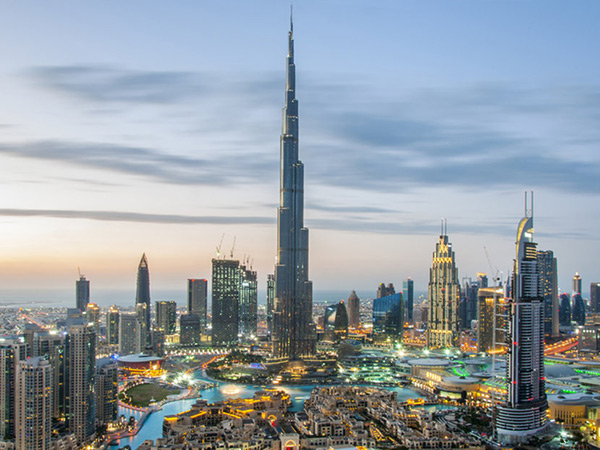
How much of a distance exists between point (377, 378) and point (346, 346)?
275 inches

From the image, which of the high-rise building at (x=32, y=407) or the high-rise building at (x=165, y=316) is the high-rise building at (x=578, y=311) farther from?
the high-rise building at (x=32, y=407)

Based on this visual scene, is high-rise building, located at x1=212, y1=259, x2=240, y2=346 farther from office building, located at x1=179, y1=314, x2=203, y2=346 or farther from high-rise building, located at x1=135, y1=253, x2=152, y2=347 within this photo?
high-rise building, located at x1=135, y1=253, x2=152, y2=347

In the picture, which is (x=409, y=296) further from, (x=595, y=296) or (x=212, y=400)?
(x=212, y=400)

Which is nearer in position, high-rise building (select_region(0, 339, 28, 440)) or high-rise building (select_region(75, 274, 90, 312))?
high-rise building (select_region(0, 339, 28, 440))

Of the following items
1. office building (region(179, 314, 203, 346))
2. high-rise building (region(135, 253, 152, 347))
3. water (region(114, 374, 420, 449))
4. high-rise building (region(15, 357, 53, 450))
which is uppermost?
high-rise building (region(135, 253, 152, 347))

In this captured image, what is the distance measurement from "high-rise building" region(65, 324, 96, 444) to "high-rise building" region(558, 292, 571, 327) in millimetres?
53055

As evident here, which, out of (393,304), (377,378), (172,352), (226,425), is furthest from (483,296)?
(226,425)

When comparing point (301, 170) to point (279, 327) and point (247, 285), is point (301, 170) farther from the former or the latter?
point (247, 285)

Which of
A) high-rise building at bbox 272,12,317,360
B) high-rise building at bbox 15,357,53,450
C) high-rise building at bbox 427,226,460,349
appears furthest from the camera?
high-rise building at bbox 427,226,460,349

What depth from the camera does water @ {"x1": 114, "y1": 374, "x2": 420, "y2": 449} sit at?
967 inches

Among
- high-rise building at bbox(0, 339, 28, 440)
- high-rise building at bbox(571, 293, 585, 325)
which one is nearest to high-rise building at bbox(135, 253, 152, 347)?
high-rise building at bbox(0, 339, 28, 440)

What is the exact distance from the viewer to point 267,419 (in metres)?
25.4

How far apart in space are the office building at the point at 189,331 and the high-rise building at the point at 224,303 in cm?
158

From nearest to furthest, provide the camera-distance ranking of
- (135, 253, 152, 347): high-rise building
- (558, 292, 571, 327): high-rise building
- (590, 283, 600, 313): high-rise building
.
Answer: (135, 253, 152, 347): high-rise building
(558, 292, 571, 327): high-rise building
(590, 283, 600, 313): high-rise building
